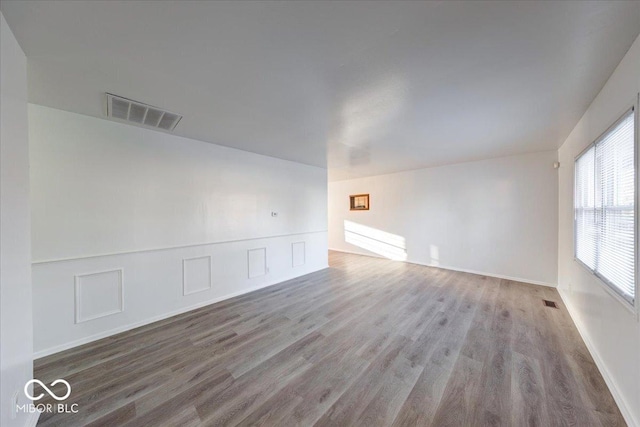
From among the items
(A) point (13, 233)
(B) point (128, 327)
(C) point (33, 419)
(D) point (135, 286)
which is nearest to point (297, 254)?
(D) point (135, 286)

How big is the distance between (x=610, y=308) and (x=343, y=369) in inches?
88.1

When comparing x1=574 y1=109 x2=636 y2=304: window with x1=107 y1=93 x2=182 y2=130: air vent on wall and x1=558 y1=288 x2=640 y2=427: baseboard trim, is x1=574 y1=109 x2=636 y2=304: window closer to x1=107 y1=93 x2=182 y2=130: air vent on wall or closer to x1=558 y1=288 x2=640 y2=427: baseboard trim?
x1=558 y1=288 x2=640 y2=427: baseboard trim

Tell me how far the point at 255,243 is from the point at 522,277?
16.6 ft

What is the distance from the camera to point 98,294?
238 cm

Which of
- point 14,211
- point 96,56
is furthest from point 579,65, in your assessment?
point 14,211

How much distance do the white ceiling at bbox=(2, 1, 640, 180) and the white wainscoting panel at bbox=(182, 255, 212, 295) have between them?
1853mm

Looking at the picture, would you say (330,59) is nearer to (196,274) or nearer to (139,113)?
(139,113)

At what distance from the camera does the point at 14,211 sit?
1.24m

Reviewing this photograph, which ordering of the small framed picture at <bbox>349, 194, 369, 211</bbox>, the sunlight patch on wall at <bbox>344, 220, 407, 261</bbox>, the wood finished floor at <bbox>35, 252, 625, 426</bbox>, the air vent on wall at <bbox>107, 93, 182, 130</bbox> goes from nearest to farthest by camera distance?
the wood finished floor at <bbox>35, 252, 625, 426</bbox>
the air vent on wall at <bbox>107, 93, 182, 130</bbox>
the sunlight patch on wall at <bbox>344, 220, 407, 261</bbox>
the small framed picture at <bbox>349, 194, 369, 211</bbox>

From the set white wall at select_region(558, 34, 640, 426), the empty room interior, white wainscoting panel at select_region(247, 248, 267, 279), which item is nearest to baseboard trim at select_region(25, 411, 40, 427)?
the empty room interior

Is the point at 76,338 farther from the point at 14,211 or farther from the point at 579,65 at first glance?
the point at 579,65

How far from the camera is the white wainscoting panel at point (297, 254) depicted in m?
4.62

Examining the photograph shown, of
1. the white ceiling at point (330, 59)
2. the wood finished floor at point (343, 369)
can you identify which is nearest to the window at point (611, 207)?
the white ceiling at point (330, 59)

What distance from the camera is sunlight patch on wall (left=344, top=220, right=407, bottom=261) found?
5.90m
